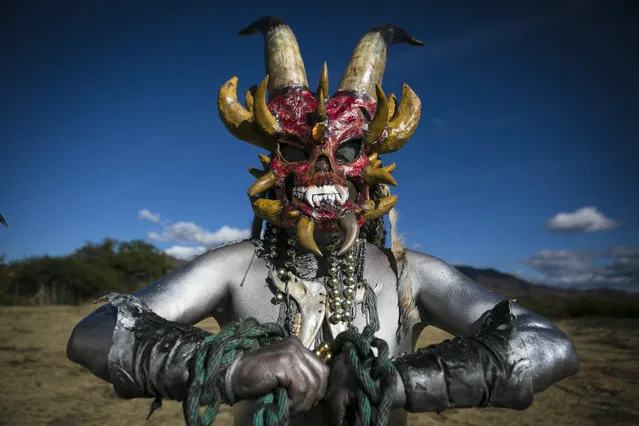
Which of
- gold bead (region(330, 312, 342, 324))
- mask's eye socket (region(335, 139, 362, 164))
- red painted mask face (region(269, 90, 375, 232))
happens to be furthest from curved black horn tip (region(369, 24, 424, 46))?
gold bead (region(330, 312, 342, 324))

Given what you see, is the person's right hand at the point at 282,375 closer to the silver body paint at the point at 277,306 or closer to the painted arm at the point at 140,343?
the painted arm at the point at 140,343

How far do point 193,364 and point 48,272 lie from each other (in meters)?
16.0

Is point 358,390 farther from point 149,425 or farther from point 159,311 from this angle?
point 149,425

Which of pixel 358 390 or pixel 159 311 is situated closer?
pixel 358 390

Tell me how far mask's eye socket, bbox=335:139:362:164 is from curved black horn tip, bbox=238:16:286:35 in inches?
33.0

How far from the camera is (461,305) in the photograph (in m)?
1.90

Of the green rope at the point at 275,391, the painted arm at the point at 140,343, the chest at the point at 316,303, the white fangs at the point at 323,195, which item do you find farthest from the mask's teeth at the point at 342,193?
the painted arm at the point at 140,343

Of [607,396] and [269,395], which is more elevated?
[269,395]

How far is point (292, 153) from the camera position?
2.00 m

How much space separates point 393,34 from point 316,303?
1.50 metres

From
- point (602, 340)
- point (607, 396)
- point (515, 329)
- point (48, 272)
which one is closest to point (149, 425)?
point (515, 329)

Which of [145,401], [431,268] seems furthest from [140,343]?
[145,401]

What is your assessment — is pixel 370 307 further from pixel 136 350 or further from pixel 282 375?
pixel 136 350

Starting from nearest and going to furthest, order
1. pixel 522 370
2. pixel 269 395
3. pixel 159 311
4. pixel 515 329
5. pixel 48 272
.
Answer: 1. pixel 269 395
2. pixel 522 370
3. pixel 515 329
4. pixel 159 311
5. pixel 48 272
